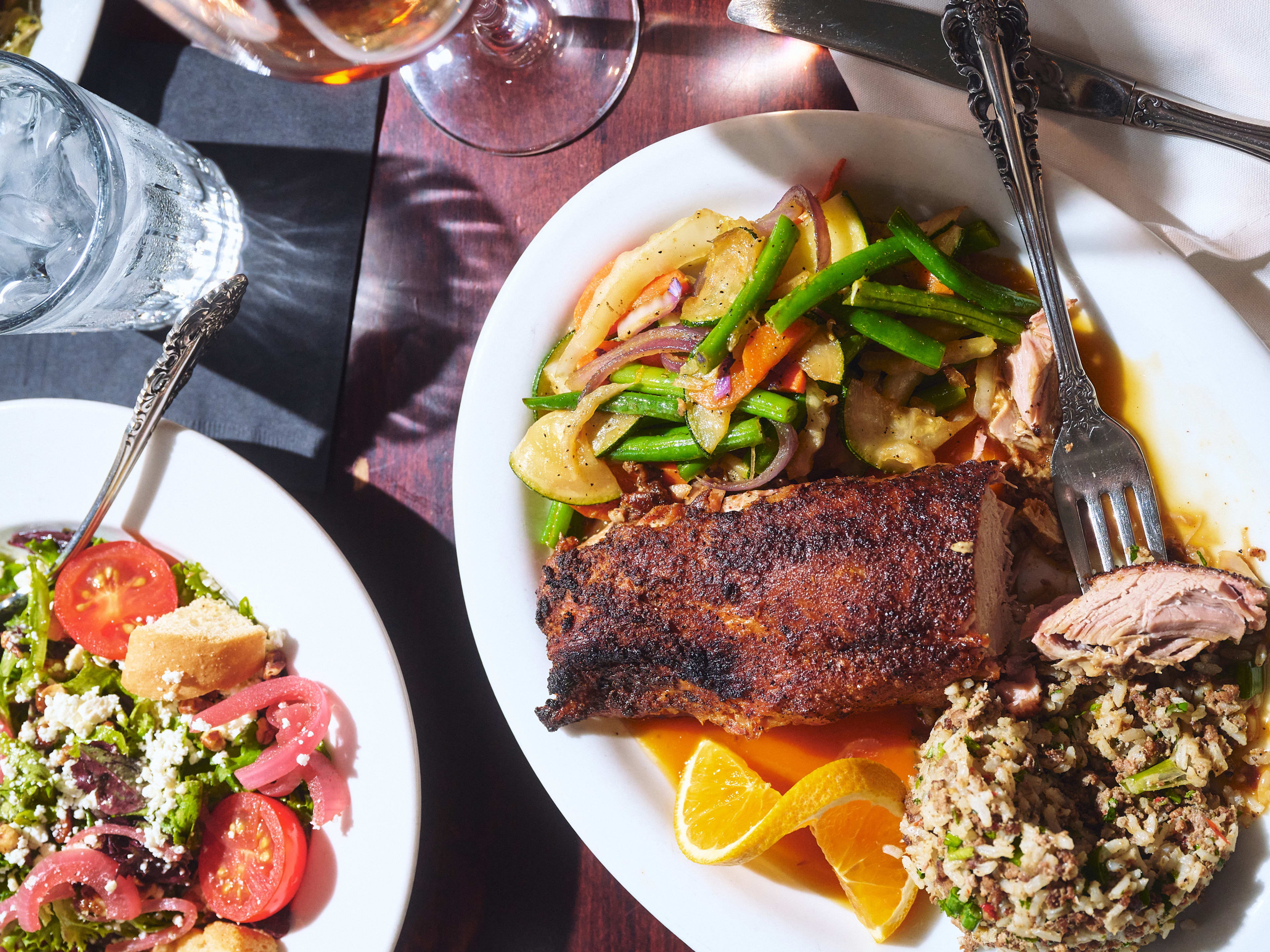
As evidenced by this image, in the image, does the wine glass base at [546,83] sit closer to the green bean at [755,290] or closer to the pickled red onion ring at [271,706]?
the green bean at [755,290]

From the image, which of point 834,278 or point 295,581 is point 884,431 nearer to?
point 834,278

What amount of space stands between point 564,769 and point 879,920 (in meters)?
0.93

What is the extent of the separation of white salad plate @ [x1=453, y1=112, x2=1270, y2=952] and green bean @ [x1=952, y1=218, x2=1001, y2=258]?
7 centimetres

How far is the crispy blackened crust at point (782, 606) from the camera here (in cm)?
210

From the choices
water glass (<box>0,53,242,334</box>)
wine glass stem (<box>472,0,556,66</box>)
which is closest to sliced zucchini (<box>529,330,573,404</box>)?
wine glass stem (<box>472,0,556,66</box>)

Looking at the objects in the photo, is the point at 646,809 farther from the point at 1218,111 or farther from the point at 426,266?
the point at 1218,111

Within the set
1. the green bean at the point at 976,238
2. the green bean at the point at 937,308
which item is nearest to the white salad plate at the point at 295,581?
the green bean at the point at 937,308

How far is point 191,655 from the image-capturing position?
2469mm

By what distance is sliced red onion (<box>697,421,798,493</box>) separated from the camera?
233 centimetres

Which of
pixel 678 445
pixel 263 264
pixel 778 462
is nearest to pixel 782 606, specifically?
pixel 778 462

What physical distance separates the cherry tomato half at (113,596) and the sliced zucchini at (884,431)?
2080mm

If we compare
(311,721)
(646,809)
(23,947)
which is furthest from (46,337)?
(646,809)

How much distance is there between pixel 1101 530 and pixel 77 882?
3.02m

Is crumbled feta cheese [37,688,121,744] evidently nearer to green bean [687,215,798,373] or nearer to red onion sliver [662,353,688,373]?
red onion sliver [662,353,688,373]
